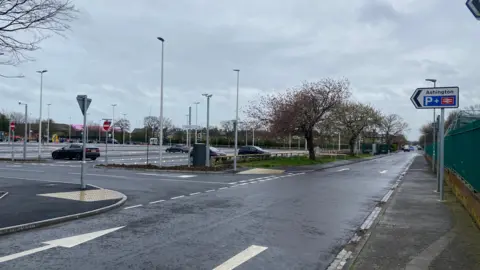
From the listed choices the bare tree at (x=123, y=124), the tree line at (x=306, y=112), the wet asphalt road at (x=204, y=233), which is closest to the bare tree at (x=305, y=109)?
the tree line at (x=306, y=112)

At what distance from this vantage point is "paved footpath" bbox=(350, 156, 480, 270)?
20.2 feet

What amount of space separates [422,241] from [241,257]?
3.42 m

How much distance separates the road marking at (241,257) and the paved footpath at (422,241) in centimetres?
156

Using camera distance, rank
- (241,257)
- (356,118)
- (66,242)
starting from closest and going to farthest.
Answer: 1. (241,257)
2. (66,242)
3. (356,118)

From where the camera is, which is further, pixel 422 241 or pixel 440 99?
pixel 440 99

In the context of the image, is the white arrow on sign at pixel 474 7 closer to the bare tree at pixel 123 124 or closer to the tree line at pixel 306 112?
the tree line at pixel 306 112

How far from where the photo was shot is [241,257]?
21.4 feet

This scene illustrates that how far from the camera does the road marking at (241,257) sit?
6.01 metres

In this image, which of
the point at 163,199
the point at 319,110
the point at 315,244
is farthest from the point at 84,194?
the point at 319,110

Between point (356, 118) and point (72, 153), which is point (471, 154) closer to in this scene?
point (72, 153)

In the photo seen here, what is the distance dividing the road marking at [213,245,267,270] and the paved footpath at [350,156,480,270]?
156 centimetres

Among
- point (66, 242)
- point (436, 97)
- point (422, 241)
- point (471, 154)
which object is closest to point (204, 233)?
point (66, 242)

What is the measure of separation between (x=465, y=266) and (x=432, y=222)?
147 inches

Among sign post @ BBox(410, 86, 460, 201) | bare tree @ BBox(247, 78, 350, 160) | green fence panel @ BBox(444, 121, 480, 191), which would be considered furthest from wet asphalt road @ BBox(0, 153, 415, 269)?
bare tree @ BBox(247, 78, 350, 160)
